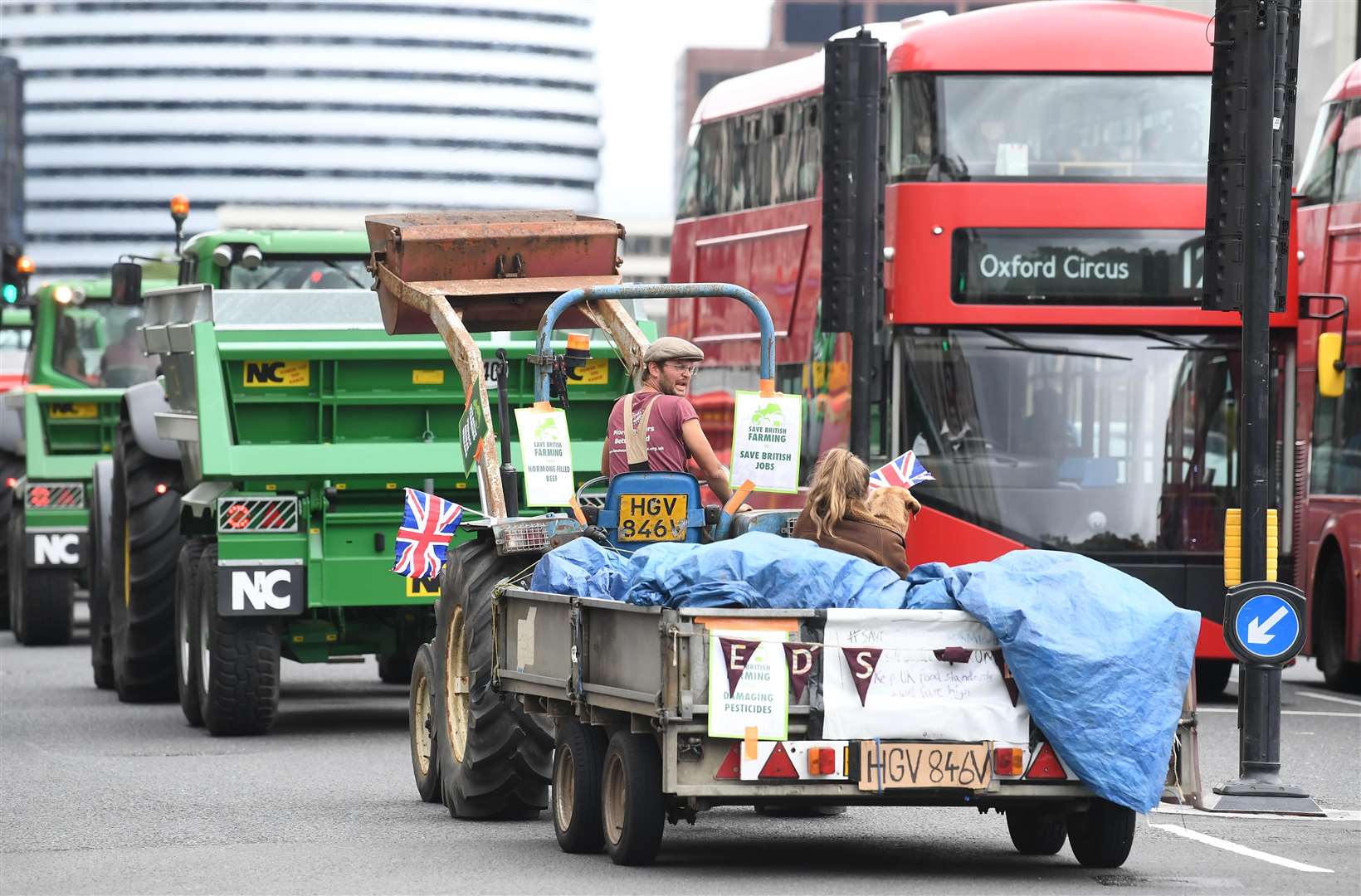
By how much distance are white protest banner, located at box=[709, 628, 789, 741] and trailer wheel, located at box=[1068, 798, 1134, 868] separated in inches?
51.7

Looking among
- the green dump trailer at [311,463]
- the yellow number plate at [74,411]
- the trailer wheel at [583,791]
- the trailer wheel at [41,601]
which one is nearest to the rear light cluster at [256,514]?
the green dump trailer at [311,463]

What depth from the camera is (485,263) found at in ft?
43.4

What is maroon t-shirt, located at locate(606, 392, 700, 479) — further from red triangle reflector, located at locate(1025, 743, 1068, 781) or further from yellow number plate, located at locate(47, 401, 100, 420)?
yellow number plate, located at locate(47, 401, 100, 420)

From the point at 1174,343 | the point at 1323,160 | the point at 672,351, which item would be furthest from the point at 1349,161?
the point at 672,351

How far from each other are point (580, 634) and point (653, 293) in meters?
2.23

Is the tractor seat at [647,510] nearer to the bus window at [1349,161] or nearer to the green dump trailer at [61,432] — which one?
the bus window at [1349,161]

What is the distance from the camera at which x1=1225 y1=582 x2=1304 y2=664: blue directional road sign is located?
12023 millimetres

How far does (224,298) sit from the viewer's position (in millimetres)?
15156

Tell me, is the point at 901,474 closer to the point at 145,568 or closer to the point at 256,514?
the point at 256,514

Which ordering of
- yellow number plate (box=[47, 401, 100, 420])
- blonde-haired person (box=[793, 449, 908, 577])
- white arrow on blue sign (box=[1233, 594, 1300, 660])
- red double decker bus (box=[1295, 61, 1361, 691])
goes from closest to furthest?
1. blonde-haired person (box=[793, 449, 908, 577])
2. white arrow on blue sign (box=[1233, 594, 1300, 660])
3. red double decker bus (box=[1295, 61, 1361, 691])
4. yellow number plate (box=[47, 401, 100, 420])

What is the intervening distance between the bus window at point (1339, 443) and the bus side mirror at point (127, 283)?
8.75m

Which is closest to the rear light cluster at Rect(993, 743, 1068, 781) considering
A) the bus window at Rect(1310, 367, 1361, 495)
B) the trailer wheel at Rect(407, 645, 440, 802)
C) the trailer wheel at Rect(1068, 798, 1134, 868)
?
the trailer wheel at Rect(1068, 798, 1134, 868)

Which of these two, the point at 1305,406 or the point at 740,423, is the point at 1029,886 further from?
the point at 1305,406

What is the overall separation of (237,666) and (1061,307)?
6.56 meters
